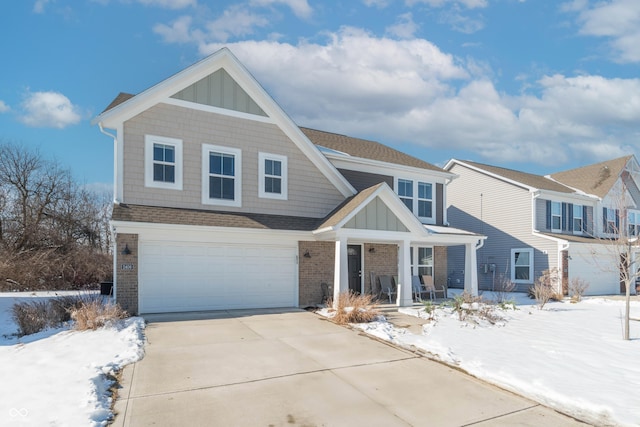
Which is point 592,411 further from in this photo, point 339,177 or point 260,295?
point 339,177

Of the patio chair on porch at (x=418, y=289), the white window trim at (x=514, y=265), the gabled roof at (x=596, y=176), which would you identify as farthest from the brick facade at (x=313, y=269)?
the gabled roof at (x=596, y=176)

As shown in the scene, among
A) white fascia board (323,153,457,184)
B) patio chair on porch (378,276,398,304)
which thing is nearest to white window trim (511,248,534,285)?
white fascia board (323,153,457,184)

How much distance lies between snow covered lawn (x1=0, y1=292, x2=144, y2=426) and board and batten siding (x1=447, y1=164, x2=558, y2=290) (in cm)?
1857

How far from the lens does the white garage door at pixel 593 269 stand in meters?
20.9

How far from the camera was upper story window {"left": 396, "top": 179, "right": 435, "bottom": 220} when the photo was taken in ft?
56.5

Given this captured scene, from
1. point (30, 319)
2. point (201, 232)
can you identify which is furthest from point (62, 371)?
point (201, 232)

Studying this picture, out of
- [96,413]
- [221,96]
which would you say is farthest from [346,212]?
[96,413]

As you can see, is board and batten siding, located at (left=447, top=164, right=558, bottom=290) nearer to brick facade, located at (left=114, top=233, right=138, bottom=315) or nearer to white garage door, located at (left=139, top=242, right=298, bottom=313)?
white garage door, located at (left=139, top=242, right=298, bottom=313)

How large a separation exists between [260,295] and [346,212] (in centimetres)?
381

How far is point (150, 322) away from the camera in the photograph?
10.4 metres

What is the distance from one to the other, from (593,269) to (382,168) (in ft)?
45.0

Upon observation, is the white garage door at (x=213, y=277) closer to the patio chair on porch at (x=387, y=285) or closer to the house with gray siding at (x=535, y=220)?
the patio chair on porch at (x=387, y=285)

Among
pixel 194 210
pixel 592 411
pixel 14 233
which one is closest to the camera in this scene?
pixel 592 411

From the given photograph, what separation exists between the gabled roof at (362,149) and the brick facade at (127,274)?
8.43 meters
